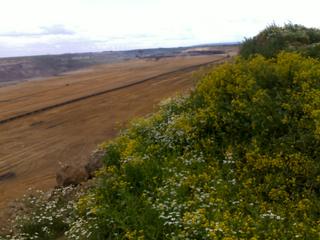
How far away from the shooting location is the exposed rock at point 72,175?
388 inches

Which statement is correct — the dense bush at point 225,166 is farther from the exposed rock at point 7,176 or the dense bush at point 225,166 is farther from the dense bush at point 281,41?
the exposed rock at point 7,176

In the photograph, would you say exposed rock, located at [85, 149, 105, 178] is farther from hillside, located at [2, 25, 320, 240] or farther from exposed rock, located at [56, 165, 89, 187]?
hillside, located at [2, 25, 320, 240]

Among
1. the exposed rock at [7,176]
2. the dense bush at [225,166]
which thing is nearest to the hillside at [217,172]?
the dense bush at [225,166]

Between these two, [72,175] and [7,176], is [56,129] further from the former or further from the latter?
[72,175]

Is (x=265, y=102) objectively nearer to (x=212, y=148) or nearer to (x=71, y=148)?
(x=212, y=148)

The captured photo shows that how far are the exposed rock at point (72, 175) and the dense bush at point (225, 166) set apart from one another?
4.29 feet

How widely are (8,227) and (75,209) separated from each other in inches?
72.6

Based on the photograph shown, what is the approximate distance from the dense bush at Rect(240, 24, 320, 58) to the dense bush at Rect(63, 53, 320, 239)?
7.13ft

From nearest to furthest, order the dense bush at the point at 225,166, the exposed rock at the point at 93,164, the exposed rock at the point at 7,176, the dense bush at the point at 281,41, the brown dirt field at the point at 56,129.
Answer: the dense bush at the point at 225,166, the exposed rock at the point at 93,164, the dense bush at the point at 281,41, the brown dirt field at the point at 56,129, the exposed rock at the point at 7,176

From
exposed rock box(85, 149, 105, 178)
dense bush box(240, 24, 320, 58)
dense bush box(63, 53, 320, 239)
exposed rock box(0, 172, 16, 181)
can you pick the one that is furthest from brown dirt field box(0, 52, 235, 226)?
dense bush box(63, 53, 320, 239)

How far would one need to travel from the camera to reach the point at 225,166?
23.8ft

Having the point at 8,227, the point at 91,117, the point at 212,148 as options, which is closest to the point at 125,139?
the point at 212,148

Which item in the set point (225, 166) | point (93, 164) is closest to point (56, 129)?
point (93, 164)

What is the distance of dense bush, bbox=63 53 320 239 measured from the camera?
5.85 metres
